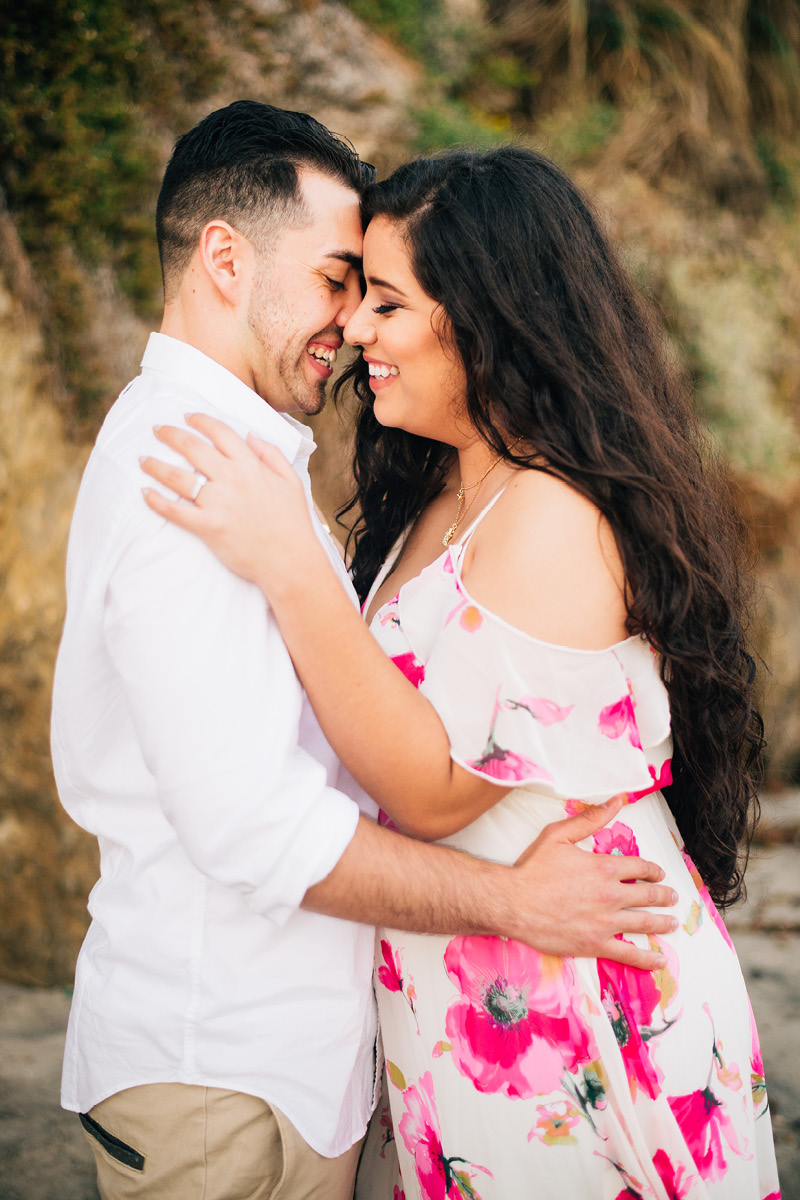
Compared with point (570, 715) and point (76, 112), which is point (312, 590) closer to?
point (570, 715)

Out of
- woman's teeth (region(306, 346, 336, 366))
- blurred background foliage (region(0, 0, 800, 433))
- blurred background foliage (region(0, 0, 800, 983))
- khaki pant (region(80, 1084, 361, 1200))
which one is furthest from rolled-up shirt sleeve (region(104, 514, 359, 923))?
blurred background foliage (region(0, 0, 800, 433))

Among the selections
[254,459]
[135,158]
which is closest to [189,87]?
[135,158]

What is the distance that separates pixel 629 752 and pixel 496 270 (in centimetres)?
94

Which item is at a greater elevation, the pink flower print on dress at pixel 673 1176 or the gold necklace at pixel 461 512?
the gold necklace at pixel 461 512

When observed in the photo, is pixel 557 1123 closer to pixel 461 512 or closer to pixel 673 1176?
pixel 673 1176

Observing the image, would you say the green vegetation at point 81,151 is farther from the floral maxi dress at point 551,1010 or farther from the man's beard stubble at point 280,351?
the floral maxi dress at point 551,1010

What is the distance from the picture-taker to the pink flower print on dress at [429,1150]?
1.56m

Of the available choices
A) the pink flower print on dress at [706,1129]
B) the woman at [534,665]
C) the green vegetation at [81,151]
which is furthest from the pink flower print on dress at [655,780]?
the green vegetation at [81,151]

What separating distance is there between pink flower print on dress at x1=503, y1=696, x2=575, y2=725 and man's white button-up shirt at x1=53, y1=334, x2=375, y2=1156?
0.32 meters

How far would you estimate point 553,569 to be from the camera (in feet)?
4.75

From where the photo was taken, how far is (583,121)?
5.74 metres

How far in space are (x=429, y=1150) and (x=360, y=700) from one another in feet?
2.97

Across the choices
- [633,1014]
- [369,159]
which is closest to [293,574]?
[633,1014]

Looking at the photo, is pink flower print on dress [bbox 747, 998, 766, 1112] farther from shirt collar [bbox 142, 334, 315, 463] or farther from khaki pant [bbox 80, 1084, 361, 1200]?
shirt collar [bbox 142, 334, 315, 463]
